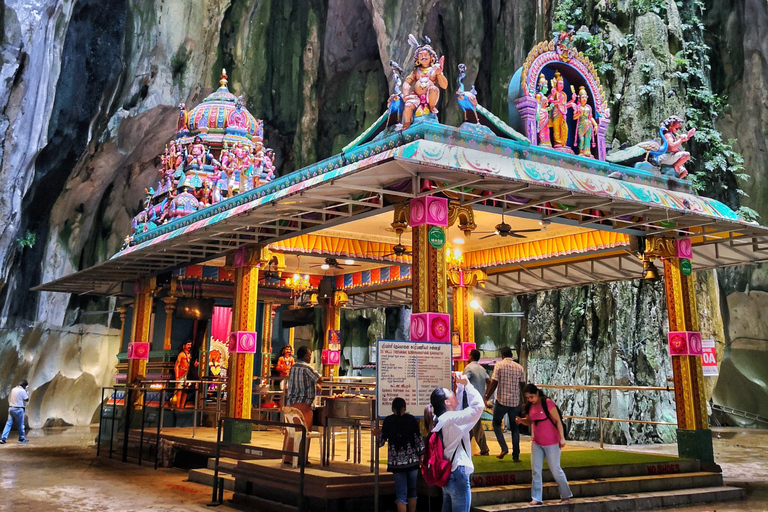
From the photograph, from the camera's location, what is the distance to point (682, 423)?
1034cm

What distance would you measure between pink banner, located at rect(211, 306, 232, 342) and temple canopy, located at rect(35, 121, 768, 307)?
2.83m

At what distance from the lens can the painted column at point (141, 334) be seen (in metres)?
14.8

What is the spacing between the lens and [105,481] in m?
10.3

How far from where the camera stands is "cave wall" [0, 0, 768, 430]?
60.4 ft

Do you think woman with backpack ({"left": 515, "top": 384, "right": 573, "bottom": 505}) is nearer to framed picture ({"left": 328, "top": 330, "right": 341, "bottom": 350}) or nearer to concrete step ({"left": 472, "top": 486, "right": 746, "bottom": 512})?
concrete step ({"left": 472, "top": 486, "right": 746, "bottom": 512})

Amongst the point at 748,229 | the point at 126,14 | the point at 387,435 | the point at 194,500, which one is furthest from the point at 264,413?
the point at 126,14

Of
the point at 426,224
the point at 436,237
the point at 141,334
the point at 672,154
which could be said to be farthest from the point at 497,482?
the point at 141,334

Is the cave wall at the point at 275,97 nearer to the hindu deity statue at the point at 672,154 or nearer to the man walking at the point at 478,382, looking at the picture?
the hindu deity statue at the point at 672,154

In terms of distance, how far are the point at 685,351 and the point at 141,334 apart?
1048cm

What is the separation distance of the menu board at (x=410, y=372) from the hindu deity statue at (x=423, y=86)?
2484 millimetres

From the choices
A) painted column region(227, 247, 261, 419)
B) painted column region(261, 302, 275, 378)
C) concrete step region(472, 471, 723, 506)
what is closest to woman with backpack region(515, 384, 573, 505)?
concrete step region(472, 471, 723, 506)

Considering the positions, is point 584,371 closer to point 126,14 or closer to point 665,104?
point 665,104

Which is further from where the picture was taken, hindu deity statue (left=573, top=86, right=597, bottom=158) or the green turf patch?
hindu deity statue (left=573, top=86, right=597, bottom=158)

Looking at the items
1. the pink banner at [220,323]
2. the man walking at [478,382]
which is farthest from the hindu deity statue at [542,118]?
the pink banner at [220,323]
